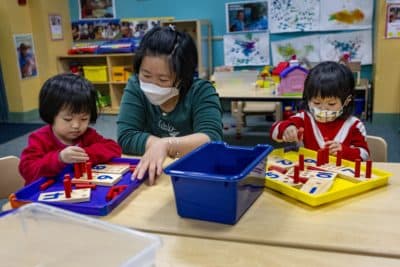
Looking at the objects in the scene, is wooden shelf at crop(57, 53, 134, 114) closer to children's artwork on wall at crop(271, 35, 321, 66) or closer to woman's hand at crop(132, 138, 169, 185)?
children's artwork on wall at crop(271, 35, 321, 66)

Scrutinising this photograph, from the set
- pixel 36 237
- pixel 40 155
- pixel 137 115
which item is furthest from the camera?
pixel 137 115

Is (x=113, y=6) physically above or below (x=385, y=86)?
above

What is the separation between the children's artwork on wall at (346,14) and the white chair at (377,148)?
3.21m

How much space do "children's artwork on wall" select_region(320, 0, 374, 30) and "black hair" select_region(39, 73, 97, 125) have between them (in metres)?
3.71

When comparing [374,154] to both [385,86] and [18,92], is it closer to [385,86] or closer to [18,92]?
[385,86]

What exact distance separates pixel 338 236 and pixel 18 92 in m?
4.67

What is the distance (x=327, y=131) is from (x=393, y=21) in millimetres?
2983

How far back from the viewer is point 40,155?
1.25 metres

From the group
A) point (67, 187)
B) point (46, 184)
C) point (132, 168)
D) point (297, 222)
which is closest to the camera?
point (297, 222)

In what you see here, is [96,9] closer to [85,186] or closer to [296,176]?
[85,186]

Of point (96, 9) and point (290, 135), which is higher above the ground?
point (96, 9)

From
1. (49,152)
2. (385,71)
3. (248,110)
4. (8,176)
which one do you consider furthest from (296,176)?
(385,71)

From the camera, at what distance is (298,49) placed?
4.67 m

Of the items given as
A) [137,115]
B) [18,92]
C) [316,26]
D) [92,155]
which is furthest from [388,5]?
[18,92]
